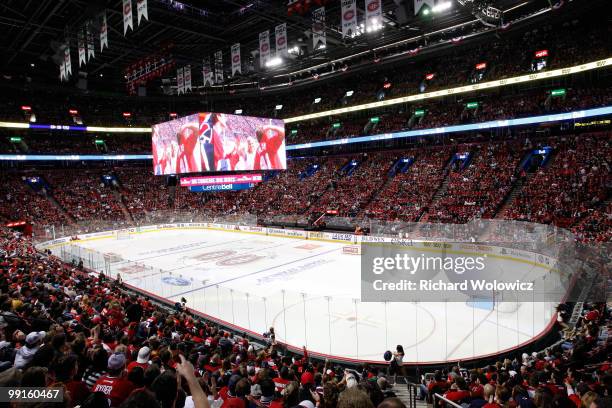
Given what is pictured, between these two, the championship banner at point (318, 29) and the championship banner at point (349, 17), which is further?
the championship banner at point (318, 29)

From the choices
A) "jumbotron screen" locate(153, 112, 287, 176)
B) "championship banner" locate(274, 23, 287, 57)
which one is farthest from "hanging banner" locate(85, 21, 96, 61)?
"championship banner" locate(274, 23, 287, 57)

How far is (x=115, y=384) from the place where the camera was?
317 centimetres

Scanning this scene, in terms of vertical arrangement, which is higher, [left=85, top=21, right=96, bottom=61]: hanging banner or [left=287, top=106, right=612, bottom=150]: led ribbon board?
[left=85, top=21, right=96, bottom=61]: hanging banner

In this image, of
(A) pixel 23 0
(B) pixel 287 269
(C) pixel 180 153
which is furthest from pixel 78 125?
(B) pixel 287 269

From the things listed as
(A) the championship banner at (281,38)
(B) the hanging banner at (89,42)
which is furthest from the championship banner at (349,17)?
(B) the hanging banner at (89,42)

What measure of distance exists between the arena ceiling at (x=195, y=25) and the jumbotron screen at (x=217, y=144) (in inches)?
274

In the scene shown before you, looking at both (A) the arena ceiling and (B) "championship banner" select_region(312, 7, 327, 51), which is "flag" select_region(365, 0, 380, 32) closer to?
(B) "championship banner" select_region(312, 7, 327, 51)

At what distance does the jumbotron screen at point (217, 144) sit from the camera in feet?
87.0

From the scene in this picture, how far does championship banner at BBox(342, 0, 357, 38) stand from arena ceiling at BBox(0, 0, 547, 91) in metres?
5.19

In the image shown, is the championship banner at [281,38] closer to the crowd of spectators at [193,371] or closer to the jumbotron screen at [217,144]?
the jumbotron screen at [217,144]

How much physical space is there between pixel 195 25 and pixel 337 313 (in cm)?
2531

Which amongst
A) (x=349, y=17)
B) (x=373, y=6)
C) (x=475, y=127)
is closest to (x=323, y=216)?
(x=475, y=127)

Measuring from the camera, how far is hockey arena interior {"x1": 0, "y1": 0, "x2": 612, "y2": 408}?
220 inches

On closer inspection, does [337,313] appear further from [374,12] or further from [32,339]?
[374,12]
